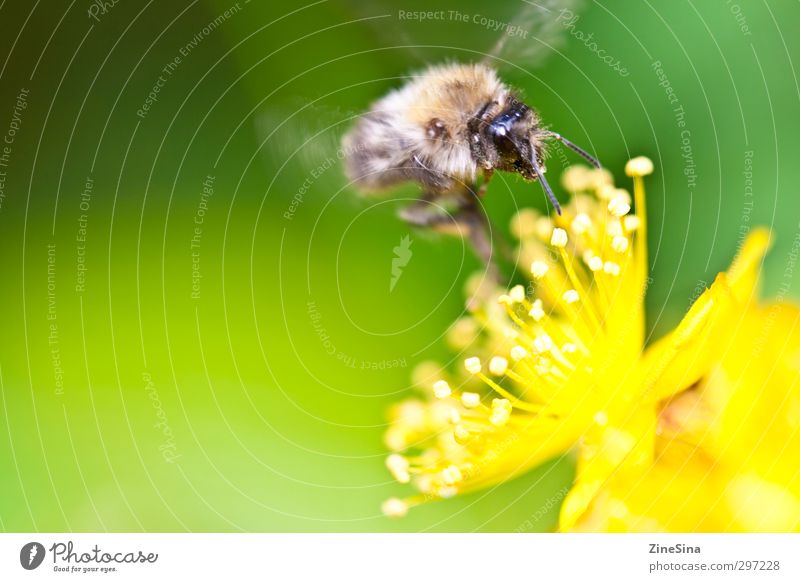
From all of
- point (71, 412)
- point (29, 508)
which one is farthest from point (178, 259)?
point (29, 508)

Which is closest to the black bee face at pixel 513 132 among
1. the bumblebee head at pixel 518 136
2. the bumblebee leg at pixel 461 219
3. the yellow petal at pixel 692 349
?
the bumblebee head at pixel 518 136

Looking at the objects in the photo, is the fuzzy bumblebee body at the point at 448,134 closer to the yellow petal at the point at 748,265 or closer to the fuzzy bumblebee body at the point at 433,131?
the fuzzy bumblebee body at the point at 433,131

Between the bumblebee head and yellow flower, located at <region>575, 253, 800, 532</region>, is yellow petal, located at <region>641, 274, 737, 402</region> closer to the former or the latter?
yellow flower, located at <region>575, 253, 800, 532</region>

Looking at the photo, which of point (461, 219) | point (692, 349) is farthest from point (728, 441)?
point (461, 219)

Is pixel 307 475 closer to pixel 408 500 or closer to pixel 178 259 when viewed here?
pixel 408 500

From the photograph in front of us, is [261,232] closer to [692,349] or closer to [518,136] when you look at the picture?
[518,136]

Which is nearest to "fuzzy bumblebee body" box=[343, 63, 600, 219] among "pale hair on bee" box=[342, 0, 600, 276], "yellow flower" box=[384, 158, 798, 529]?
"pale hair on bee" box=[342, 0, 600, 276]
